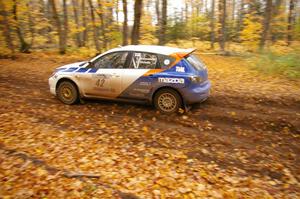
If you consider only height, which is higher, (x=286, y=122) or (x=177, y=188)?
(x=286, y=122)

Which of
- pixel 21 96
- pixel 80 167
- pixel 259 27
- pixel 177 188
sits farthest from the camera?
pixel 259 27

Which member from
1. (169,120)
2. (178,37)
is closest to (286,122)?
(169,120)

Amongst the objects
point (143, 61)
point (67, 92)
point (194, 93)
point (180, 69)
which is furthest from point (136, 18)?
point (194, 93)

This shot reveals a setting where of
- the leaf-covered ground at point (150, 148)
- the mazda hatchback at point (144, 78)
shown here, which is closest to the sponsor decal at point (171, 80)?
the mazda hatchback at point (144, 78)

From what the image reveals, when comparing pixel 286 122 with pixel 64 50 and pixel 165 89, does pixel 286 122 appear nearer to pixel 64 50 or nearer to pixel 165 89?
pixel 165 89

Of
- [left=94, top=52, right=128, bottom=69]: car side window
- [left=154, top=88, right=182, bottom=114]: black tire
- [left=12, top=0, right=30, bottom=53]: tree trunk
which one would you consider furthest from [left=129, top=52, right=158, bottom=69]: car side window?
[left=12, top=0, right=30, bottom=53]: tree trunk

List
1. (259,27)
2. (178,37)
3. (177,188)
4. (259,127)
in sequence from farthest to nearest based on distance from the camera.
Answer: (178,37)
(259,27)
(259,127)
(177,188)

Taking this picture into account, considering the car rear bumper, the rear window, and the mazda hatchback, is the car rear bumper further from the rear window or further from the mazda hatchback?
the rear window

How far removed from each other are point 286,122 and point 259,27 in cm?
1625

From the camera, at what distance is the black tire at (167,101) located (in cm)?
791

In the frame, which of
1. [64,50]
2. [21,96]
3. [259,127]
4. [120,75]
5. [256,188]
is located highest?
[64,50]

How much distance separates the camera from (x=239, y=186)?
191 inches

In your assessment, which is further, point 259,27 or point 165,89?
point 259,27

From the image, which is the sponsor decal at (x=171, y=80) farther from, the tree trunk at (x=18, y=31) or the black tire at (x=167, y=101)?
the tree trunk at (x=18, y=31)
